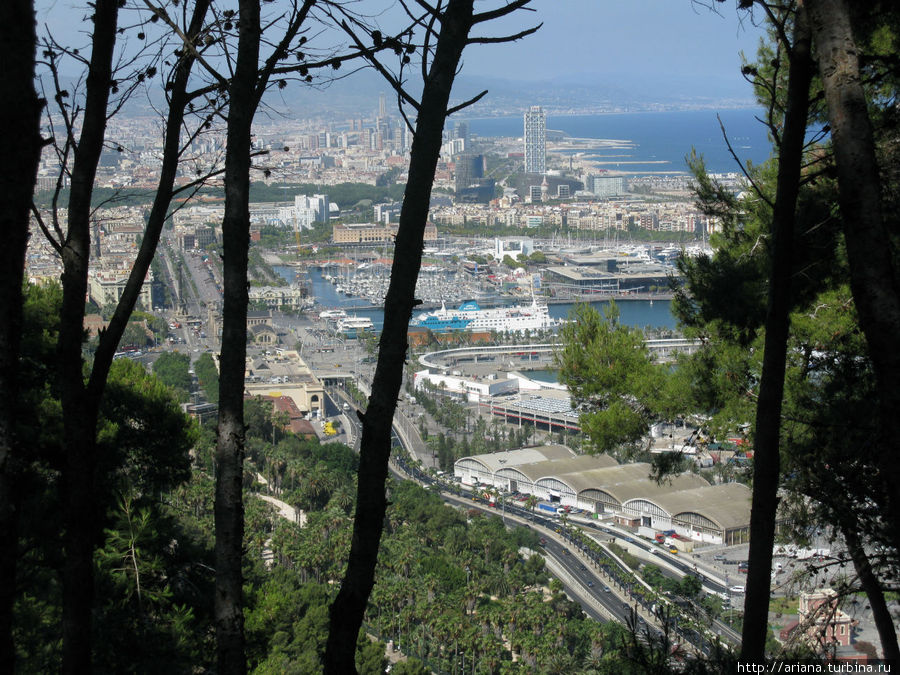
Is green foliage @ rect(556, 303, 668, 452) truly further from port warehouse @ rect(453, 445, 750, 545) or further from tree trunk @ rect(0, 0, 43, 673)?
port warehouse @ rect(453, 445, 750, 545)

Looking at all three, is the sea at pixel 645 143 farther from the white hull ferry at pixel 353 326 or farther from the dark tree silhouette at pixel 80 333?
the dark tree silhouette at pixel 80 333

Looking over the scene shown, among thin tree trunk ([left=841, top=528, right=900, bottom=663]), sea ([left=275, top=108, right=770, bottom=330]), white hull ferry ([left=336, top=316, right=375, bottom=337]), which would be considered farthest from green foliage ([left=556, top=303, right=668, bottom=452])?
white hull ferry ([left=336, top=316, right=375, bottom=337])

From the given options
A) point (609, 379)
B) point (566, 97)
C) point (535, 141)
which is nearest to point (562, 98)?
point (566, 97)

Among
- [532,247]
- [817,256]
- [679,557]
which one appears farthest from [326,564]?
[532,247]

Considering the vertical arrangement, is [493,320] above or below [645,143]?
below

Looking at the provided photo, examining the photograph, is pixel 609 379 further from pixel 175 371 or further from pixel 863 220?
pixel 175 371

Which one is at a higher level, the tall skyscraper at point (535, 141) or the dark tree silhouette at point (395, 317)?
the tall skyscraper at point (535, 141)

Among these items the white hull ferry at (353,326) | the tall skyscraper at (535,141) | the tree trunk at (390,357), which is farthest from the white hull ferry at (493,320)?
the tall skyscraper at (535,141)
